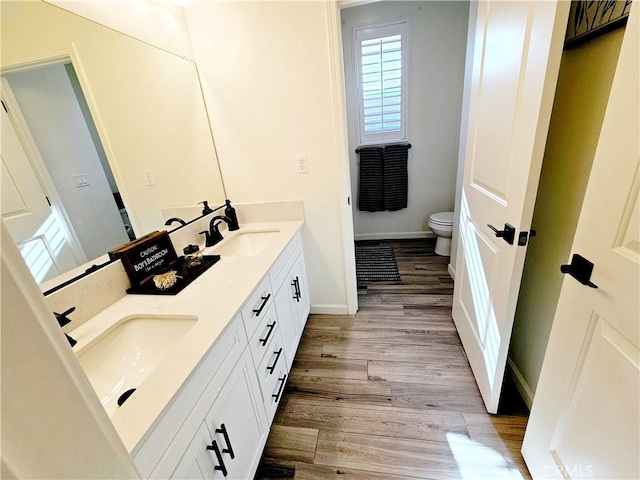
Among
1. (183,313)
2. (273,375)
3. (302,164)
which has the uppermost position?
(302,164)

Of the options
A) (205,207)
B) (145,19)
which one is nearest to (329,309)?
(205,207)

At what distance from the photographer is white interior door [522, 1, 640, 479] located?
608 mm

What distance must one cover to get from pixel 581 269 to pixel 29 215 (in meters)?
1.67

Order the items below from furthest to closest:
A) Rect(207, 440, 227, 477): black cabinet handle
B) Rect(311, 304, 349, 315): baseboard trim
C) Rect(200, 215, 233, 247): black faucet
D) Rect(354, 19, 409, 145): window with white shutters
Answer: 1. Rect(354, 19, 409, 145): window with white shutters
2. Rect(311, 304, 349, 315): baseboard trim
3. Rect(200, 215, 233, 247): black faucet
4. Rect(207, 440, 227, 477): black cabinet handle

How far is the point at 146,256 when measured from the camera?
120 centimetres

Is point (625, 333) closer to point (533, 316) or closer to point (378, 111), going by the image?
point (533, 316)

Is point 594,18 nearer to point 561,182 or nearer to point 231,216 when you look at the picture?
point 561,182

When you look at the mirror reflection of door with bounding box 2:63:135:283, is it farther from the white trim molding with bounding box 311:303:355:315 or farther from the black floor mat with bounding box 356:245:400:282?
the black floor mat with bounding box 356:245:400:282

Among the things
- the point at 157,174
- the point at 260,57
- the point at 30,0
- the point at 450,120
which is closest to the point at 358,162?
the point at 450,120

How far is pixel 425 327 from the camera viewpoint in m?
1.95

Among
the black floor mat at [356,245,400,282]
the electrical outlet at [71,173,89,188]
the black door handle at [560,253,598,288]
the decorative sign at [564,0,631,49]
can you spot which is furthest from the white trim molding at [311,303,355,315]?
the decorative sign at [564,0,631,49]

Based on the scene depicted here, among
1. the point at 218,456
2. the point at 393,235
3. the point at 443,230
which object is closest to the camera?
the point at 218,456

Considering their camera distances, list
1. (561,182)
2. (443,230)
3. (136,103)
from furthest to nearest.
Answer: (443,230) < (136,103) < (561,182)

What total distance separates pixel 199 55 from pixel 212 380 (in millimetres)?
1861
